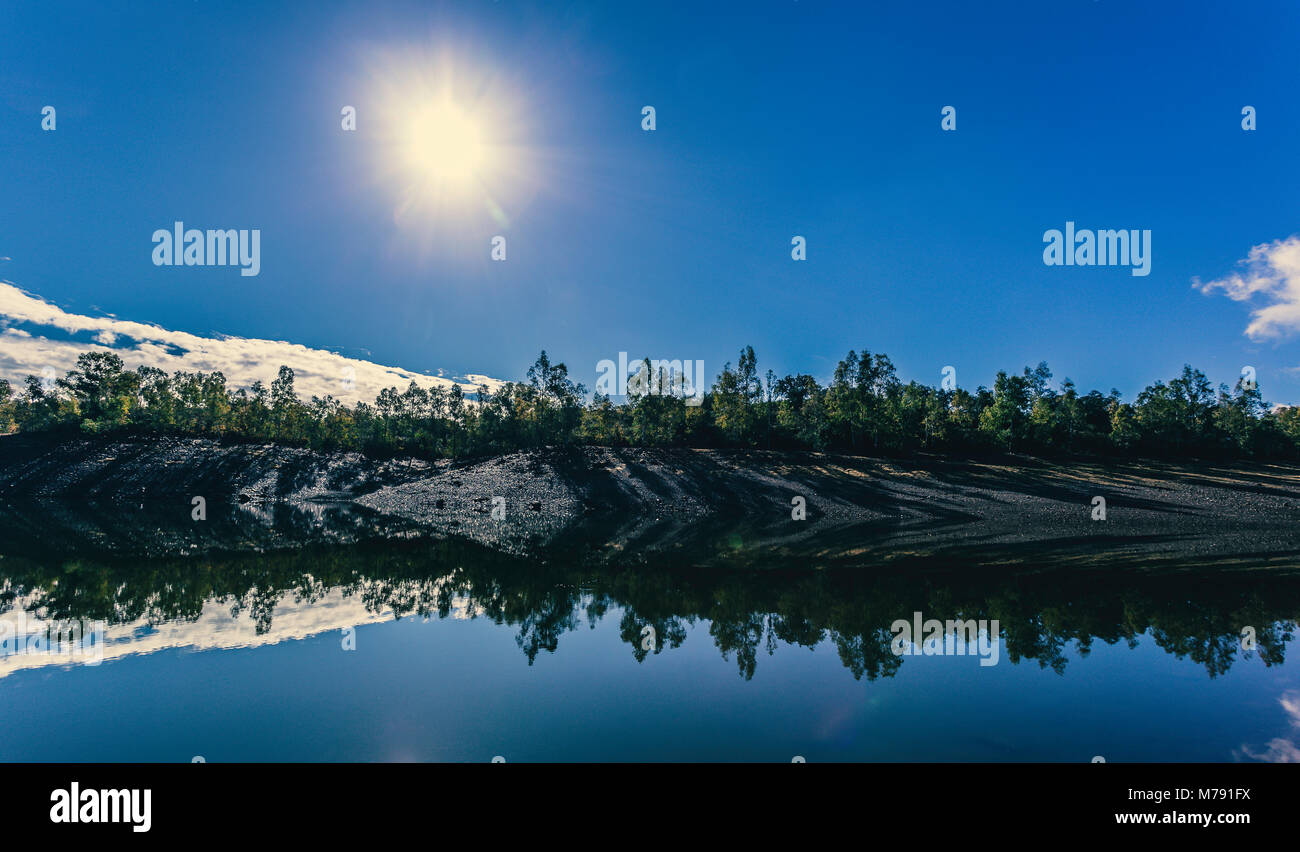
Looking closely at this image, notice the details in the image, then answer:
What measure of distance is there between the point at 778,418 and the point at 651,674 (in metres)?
101

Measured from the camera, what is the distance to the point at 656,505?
7150cm

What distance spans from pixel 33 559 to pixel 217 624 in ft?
83.1

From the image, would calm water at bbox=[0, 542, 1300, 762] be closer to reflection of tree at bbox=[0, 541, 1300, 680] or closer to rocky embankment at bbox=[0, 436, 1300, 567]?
reflection of tree at bbox=[0, 541, 1300, 680]

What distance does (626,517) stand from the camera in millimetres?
63219

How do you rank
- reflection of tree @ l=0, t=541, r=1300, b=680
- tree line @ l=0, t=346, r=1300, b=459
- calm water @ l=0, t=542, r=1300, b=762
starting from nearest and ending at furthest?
calm water @ l=0, t=542, r=1300, b=762, reflection of tree @ l=0, t=541, r=1300, b=680, tree line @ l=0, t=346, r=1300, b=459

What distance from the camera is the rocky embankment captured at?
37.2 meters

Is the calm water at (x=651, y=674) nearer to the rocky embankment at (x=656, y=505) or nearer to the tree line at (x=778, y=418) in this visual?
the rocky embankment at (x=656, y=505)

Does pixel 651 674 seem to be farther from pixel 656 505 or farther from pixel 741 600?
pixel 656 505

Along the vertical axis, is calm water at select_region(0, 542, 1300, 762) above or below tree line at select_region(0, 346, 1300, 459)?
below

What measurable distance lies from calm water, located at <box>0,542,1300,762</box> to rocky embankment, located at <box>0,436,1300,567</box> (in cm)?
1066

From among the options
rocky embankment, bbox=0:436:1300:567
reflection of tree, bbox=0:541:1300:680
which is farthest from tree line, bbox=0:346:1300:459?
reflection of tree, bbox=0:541:1300:680

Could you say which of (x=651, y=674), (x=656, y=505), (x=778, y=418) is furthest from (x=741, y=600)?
(x=778, y=418)
